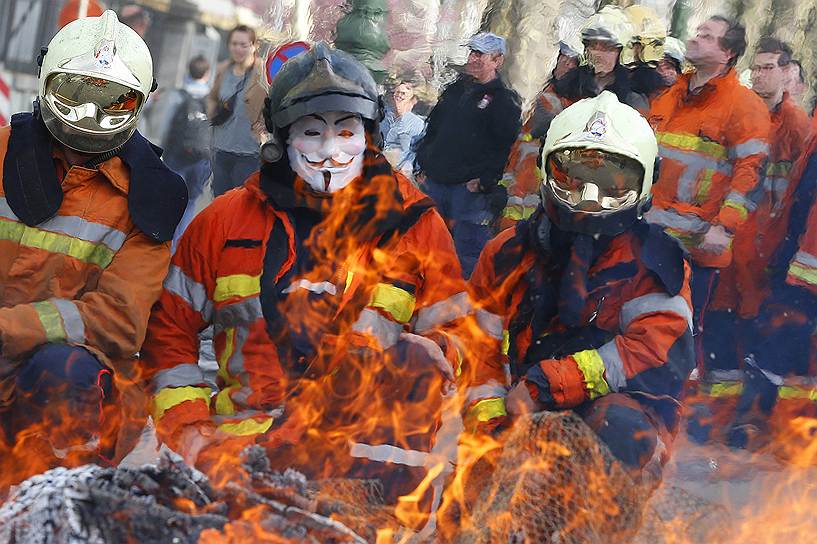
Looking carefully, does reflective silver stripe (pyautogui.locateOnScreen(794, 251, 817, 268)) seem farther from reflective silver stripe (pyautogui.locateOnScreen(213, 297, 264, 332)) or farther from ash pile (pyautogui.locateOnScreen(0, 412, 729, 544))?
reflective silver stripe (pyautogui.locateOnScreen(213, 297, 264, 332))

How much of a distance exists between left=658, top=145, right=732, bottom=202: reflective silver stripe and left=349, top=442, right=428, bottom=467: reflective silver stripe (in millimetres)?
3196

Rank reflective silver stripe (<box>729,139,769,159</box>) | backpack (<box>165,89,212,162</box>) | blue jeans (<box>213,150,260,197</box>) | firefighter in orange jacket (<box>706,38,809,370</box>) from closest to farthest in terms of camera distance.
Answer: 1. reflective silver stripe (<box>729,139,769,159</box>)
2. firefighter in orange jacket (<box>706,38,809,370</box>)
3. blue jeans (<box>213,150,260,197</box>)
4. backpack (<box>165,89,212,162</box>)

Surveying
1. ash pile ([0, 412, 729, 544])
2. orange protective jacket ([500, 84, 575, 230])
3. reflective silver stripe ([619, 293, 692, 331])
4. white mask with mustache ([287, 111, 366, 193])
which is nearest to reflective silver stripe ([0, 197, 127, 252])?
white mask with mustache ([287, 111, 366, 193])

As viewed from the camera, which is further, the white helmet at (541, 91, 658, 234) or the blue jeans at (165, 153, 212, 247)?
the blue jeans at (165, 153, 212, 247)

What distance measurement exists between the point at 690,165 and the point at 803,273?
1.00m

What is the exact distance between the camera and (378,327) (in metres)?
4.60

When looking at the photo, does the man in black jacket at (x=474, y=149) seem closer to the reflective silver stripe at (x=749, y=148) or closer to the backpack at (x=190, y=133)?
the reflective silver stripe at (x=749, y=148)

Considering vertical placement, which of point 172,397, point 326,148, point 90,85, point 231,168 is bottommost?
point 231,168

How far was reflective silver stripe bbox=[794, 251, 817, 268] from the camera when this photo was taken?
7.18 metres

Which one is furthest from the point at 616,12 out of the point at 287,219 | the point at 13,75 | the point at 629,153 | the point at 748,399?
the point at 13,75

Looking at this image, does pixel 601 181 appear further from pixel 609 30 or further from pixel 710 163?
pixel 609 30

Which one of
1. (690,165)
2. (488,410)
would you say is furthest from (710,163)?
(488,410)

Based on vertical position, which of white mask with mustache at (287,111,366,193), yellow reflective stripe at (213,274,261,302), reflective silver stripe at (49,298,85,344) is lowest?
reflective silver stripe at (49,298,85,344)

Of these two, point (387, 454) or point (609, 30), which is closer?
point (387, 454)
